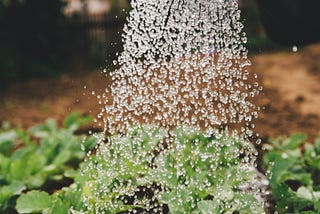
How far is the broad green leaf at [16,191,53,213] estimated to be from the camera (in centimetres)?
250

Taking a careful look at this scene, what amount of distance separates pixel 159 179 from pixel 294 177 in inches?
33.2

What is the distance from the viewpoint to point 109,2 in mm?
10859

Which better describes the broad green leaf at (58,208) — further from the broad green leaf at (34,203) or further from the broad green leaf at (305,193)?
the broad green leaf at (305,193)

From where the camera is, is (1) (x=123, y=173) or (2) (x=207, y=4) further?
(1) (x=123, y=173)

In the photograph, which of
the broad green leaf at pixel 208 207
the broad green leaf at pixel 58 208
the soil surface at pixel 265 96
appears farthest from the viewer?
the soil surface at pixel 265 96

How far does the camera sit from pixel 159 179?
2.47 metres

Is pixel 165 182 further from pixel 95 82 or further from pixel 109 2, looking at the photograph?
pixel 109 2

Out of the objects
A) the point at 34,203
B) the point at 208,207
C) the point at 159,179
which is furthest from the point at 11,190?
the point at 208,207

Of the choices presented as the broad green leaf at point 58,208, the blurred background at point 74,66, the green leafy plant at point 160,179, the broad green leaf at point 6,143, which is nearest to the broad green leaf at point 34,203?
the green leafy plant at point 160,179

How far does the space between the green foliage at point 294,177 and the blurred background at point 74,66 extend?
977 millimetres

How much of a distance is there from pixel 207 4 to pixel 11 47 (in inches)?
208

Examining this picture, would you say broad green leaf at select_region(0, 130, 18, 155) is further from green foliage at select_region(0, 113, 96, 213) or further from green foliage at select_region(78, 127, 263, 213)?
green foliage at select_region(78, 127, 263, 213)

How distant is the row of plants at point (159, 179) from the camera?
2.39 metres

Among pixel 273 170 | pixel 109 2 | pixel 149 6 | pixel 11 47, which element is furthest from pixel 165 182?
pixel 109 2
